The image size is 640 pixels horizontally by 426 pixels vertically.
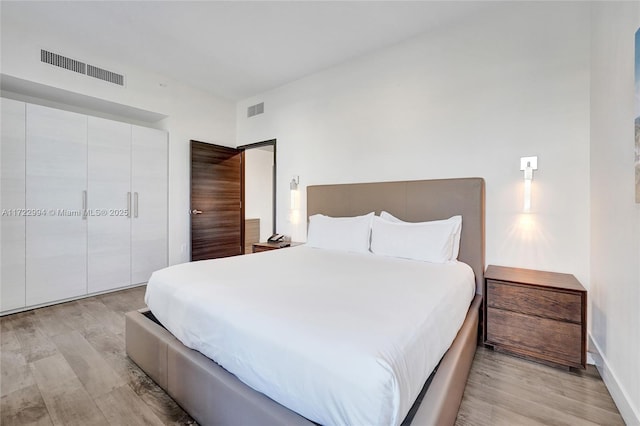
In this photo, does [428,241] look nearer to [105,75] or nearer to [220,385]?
[220,385]

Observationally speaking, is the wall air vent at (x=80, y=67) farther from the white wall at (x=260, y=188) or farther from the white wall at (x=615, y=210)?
the white wall at (x=615, y=210)

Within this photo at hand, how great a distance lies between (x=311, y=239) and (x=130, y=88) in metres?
3.08

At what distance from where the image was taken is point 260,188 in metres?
6.57

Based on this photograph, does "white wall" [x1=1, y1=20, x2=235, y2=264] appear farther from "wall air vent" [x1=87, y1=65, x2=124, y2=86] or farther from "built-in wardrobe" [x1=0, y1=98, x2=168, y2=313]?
"built-in wardrobe" [x1=0, y1=98, x2=168, y2=313]

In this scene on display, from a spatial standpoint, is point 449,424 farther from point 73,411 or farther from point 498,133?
point 498,133

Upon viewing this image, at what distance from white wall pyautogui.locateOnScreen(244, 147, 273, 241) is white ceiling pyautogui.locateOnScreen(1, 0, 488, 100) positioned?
2770 mm

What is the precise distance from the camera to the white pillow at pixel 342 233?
114 inches

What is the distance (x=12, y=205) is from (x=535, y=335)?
189 inches

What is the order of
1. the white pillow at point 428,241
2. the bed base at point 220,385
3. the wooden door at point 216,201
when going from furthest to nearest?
1. the wooden door at point 216,201
2. the white pillow at point 428,241
3. the bed base at point 220,385

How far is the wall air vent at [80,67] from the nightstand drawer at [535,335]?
4746 millimetres

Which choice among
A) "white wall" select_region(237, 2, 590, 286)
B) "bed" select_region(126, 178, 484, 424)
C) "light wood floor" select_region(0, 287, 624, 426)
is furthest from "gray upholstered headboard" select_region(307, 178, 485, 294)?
"light wood floor" select_region(0, 287, 624, 426)

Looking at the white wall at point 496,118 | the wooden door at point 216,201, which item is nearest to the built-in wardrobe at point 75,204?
the wooden door at point 216,201

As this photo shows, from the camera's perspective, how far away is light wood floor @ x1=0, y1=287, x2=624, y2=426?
1487mm

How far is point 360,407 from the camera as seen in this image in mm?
864
